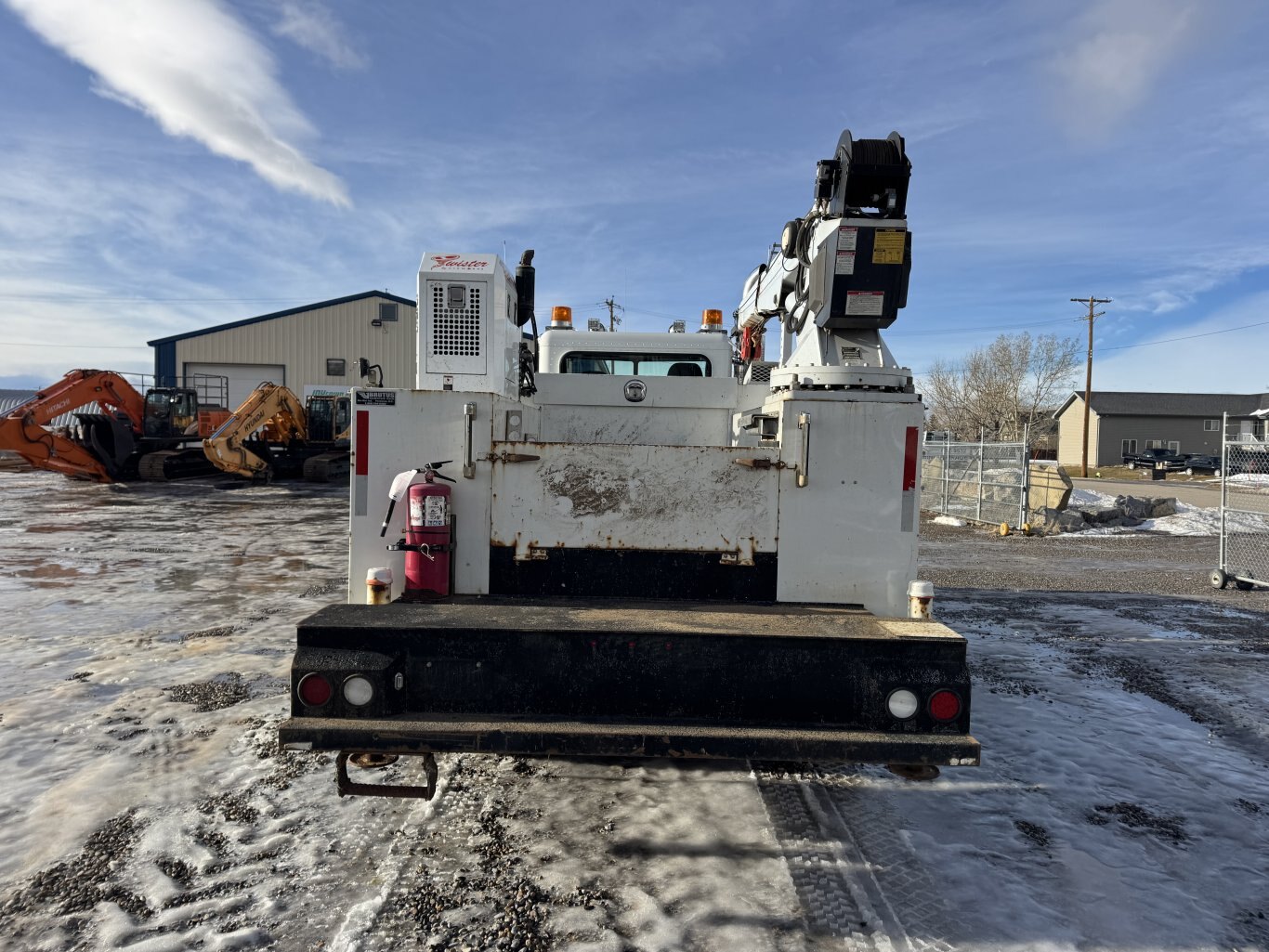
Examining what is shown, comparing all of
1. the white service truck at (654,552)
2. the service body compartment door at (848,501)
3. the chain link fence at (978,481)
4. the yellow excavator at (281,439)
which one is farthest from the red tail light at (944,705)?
the yellow excavator at (281,439)

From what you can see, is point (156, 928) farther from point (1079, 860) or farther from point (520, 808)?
point (1079, 860)

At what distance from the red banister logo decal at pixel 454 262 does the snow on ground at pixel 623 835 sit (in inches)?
103

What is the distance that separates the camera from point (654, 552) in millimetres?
3566

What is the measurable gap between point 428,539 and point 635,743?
136 centimetres

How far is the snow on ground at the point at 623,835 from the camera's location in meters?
2.65

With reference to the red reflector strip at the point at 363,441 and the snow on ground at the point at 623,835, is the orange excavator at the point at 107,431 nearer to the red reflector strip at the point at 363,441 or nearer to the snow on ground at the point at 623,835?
the snow on ground at the point at 623,835

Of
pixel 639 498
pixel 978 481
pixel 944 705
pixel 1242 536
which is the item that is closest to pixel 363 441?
pixel 639 498

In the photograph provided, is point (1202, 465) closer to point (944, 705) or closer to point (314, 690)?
point (944, 705)

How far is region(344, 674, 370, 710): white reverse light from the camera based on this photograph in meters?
2.74

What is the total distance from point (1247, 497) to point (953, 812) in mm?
20444

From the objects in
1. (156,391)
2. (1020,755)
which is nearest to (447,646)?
(1020,755)

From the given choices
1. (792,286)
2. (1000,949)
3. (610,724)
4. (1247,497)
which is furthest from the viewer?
(1247,497)

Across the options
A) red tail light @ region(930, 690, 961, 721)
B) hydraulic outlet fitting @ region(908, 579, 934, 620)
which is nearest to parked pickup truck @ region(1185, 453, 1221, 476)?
hydraulic outlet fitting @ region(908, 579, 934, 620)

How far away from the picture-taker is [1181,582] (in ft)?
32.6
